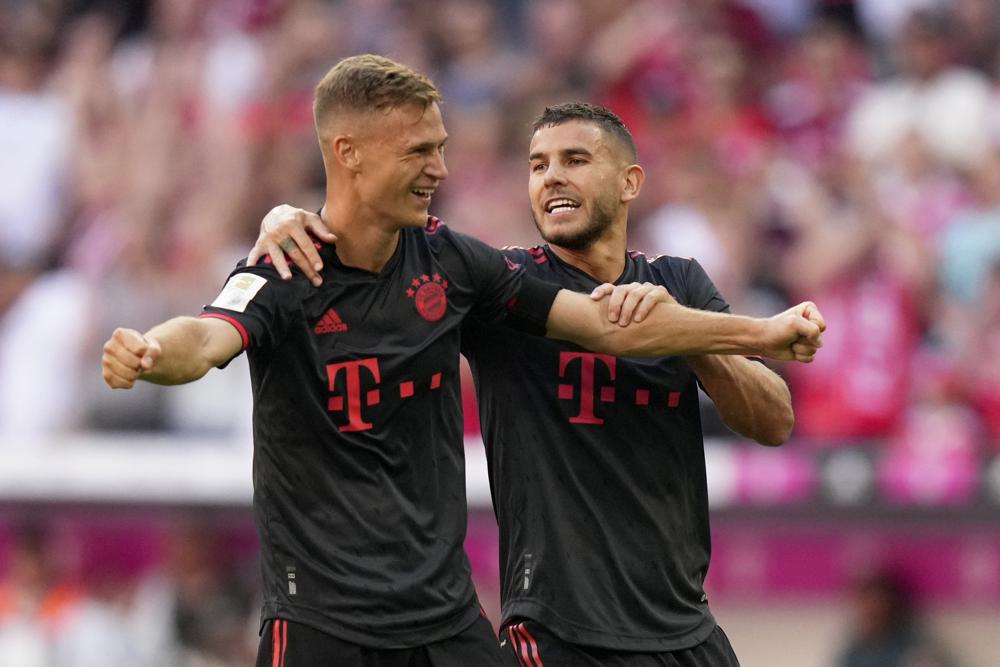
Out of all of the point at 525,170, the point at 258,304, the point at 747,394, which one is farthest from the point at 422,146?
the point at 525,170

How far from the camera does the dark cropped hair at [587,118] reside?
5.23 m

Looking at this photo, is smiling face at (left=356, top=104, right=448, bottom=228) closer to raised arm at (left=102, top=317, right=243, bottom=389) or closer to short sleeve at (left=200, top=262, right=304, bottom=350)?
short sleeve at (left=200, top=262, right=304, bottom=350)

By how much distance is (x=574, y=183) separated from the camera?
16.8ft

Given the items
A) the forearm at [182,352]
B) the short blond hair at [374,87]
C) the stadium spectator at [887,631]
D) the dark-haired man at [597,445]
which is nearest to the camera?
the forearm at [182,352]

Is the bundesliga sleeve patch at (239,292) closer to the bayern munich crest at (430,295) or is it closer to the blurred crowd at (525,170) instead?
the bayern munich crest at (430,295)

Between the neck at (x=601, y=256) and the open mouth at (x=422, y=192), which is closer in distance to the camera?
the open mouth at (x=422, y=192)

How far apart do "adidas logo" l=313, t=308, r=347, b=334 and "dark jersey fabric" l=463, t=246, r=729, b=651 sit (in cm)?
54

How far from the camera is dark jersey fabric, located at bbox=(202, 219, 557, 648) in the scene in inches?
177

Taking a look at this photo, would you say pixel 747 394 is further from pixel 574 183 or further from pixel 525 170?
pixel 525 170

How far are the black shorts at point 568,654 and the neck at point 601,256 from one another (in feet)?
3.46

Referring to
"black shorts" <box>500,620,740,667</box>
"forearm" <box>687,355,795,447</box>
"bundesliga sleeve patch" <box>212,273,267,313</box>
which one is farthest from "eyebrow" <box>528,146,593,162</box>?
"black shorts" <box>500,620,740,667</box>

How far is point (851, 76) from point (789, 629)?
11.7ft

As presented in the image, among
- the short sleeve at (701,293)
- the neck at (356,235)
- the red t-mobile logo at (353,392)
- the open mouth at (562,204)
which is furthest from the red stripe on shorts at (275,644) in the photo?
the short sleeve at (701,293)

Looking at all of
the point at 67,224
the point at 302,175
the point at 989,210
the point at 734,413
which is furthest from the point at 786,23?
the point at 734,413
